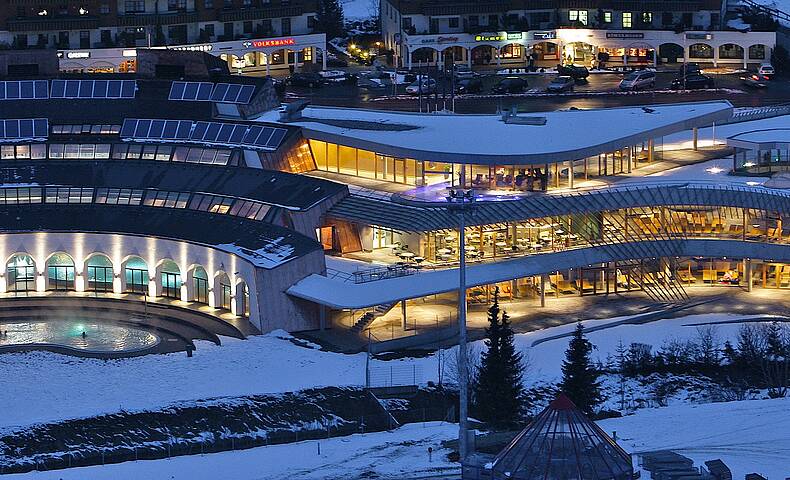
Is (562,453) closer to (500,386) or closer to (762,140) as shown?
(500,386)

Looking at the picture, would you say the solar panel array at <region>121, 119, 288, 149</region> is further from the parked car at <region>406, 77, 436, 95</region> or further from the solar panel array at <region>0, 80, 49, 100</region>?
the parked car at <region>406, 77, 436, 95</region>

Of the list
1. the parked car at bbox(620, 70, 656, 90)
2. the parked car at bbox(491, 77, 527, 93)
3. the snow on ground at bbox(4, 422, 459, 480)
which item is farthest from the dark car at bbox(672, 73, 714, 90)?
the snow on ground at bbox(4, 422, 459, 480)

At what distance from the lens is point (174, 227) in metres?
111

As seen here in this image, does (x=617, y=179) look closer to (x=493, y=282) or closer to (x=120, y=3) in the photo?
(x=493, y=282)

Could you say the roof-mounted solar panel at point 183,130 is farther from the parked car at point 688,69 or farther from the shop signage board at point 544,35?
the shop signage board at point 544,35

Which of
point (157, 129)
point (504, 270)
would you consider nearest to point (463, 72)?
point (157, 129)

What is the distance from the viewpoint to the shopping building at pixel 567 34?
15700cm

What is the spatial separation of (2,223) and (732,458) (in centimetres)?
4328

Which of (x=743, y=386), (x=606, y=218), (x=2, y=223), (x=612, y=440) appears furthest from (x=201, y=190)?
(x=612, y=440)

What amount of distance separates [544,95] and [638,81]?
652 cm

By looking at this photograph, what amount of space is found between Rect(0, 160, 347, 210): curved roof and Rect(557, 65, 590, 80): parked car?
39.1 metres

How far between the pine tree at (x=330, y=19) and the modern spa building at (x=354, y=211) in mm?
43538

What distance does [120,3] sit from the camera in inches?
6102

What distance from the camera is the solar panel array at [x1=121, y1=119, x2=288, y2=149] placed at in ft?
397
